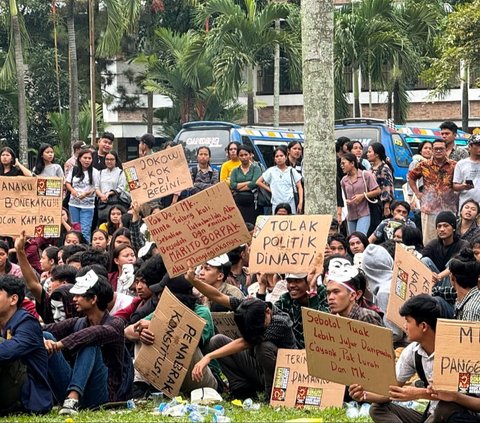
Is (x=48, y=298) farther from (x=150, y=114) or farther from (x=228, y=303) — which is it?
(x=150, y=114)

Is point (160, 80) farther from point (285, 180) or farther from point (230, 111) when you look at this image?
point (285, 180)

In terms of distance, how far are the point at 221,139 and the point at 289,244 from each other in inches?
405

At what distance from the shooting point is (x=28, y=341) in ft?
31.2

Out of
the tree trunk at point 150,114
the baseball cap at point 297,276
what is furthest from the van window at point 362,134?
the tree trunk at point 150,114

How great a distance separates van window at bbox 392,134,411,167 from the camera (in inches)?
843

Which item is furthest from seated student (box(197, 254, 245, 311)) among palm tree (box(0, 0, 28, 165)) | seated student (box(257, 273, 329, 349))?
palm tree (box(0, 0, 28, 165))

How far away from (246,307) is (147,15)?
107 feet

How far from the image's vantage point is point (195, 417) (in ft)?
31.0

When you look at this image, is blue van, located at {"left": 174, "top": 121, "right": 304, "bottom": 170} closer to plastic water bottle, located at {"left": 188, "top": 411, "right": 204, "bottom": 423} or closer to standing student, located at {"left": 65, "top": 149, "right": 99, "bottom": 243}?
standing student, located at {"left": 65, "top": 149, "right": 99, "bottom": 243}

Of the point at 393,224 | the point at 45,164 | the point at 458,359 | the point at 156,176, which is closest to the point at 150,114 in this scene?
the point at 45,164

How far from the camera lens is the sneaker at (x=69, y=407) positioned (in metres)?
9.74

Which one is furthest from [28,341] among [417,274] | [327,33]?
[327,33]

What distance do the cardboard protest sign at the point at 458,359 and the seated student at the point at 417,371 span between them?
0.22m

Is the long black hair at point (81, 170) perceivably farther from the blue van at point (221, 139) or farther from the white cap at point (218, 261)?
the white cap at point (218, 261)
